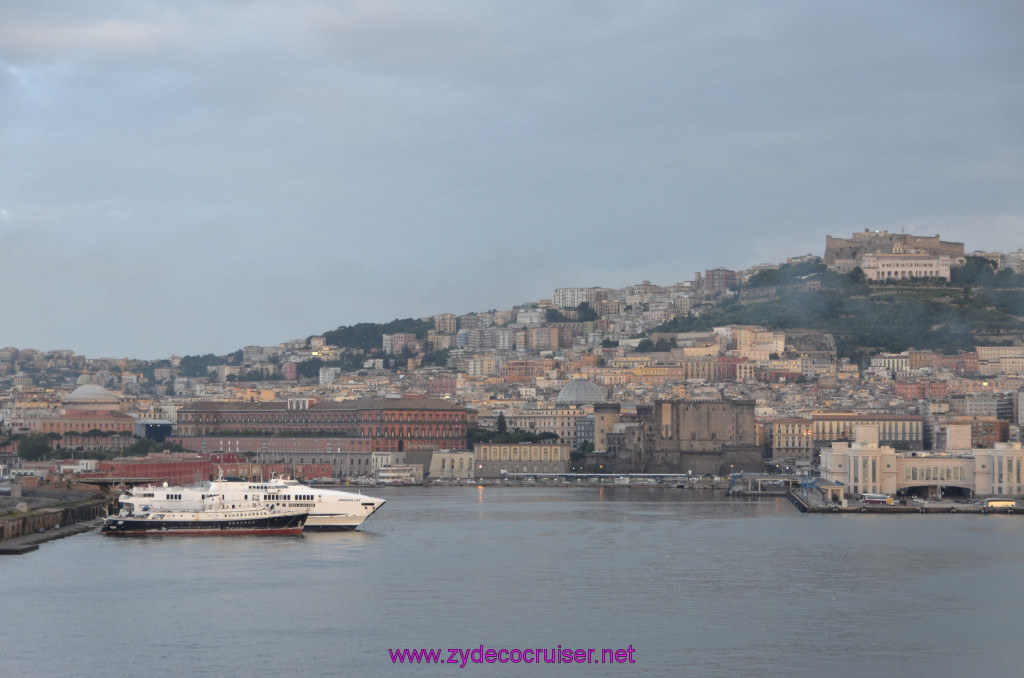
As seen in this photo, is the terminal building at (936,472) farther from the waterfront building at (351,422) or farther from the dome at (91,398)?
the dome at (91,398)

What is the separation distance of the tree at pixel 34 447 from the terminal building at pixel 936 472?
4127 cm

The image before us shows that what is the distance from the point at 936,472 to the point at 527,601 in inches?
1415

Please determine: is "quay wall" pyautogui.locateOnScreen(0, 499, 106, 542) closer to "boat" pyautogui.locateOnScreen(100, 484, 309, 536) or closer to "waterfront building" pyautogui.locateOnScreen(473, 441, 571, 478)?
"boat" pyautogui.locateOnScreen(100, 484, 309, 536)

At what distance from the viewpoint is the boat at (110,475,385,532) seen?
46156 mm

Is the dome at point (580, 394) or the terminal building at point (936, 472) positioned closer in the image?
the terminal building at point (936, 472)

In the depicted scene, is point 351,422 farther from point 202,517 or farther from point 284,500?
point 202,517

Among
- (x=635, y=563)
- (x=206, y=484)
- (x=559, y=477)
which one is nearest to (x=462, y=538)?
(x=635, y=563)

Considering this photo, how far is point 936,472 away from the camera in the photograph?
62.8 m

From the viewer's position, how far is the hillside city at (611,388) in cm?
8550

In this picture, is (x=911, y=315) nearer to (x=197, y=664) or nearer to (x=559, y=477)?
(x=559, y=477)

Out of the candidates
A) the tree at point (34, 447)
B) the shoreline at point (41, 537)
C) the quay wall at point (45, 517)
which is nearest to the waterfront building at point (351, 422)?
the tree at point (34, 447)

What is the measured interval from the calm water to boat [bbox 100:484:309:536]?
3.40 feet

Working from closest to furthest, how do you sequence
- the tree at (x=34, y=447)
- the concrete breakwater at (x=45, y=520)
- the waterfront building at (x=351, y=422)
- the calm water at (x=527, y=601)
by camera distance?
the calm water at (x=527, y=601), the concrete breakwater at (x=45, y=520), the tree at (x=34, y=447), the waterfront building at (x=351, y=422)

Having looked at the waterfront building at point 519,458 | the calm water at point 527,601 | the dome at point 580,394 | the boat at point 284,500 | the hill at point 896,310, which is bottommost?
the calm water at point 527,601
